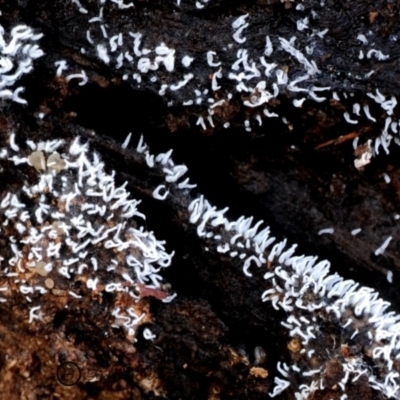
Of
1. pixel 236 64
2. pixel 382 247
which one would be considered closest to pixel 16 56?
pixel 236 64

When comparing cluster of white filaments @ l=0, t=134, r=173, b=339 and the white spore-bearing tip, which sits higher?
the white spore-bearing tip

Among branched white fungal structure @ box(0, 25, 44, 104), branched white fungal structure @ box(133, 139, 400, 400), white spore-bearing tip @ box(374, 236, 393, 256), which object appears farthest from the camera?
white spore-bearing tip @ box(374, 236, 393, 256)

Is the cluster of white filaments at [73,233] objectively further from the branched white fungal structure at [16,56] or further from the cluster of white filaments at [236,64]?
the cluster of white filaments at [236,64]

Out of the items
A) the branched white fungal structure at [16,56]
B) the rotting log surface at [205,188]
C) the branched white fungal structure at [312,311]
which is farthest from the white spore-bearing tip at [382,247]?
the branched white fungal structure at [16,56]

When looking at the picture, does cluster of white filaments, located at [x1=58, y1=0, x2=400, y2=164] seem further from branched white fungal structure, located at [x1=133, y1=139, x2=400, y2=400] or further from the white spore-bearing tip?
the white spore-bearing tip

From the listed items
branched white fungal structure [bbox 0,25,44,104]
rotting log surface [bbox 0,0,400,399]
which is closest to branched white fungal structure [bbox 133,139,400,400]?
rotting log surface [bbox 0,0,400,399]
